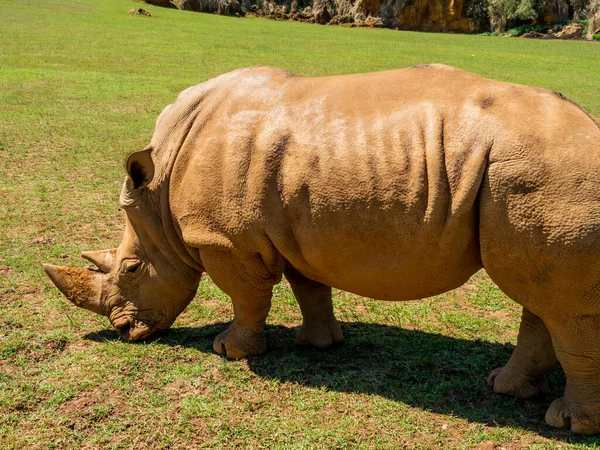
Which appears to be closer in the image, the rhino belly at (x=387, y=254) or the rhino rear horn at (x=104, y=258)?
the rhino belly at (x=387, y=254)

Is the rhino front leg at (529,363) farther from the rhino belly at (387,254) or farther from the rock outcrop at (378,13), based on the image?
the rock outcrop at (378,13)

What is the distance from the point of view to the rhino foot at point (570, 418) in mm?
4250

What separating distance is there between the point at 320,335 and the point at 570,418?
194cm

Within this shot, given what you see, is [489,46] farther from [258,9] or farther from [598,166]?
[598,166]

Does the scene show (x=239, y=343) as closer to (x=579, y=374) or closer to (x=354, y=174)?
(x=354, y=174)

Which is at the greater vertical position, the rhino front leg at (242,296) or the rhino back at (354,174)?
the rhino back at (354,174)

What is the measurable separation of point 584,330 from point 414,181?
1257 millimetres

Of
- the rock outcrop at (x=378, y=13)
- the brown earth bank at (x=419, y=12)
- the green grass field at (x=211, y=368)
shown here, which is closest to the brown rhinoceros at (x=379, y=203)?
the green grass field at (x=211, y=368)

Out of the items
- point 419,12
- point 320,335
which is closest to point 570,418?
point 320,335

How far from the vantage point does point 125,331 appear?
219 inches

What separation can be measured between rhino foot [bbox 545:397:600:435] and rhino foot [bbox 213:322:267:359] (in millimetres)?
2089

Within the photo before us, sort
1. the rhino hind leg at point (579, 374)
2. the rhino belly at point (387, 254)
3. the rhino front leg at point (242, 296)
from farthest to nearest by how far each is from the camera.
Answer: the rhino front leg at point (242, 296) → the rhino belly at point (387, 254) → the rhino hind leg at point (579, 374)

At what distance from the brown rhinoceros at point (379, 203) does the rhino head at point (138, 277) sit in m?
0.01

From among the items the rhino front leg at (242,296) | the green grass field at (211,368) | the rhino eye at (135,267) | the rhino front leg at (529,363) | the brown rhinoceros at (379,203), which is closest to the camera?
the brown rhinoceros at (379,203)
